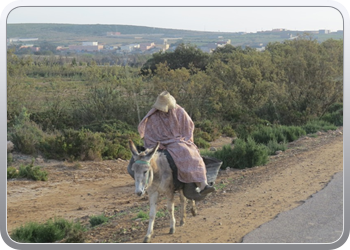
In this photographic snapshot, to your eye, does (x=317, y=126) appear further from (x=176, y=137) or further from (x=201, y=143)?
(x=176, y=137)

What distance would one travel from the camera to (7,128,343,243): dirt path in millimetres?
→ 8906

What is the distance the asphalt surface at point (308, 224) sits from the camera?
805cm

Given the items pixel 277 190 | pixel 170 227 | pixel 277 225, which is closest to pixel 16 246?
pixel 170 227

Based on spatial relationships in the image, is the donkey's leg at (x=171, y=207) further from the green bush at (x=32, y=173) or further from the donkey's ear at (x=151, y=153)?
the green bush at (x=32, y=173)

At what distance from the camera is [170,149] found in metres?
8.46

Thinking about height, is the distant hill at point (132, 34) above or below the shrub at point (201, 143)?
above

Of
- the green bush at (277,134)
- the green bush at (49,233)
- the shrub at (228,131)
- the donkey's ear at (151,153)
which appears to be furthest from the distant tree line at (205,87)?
the donkey's ear at (151,153)

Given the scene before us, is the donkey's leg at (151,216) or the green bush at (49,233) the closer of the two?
the donkey's leg at (151,216)

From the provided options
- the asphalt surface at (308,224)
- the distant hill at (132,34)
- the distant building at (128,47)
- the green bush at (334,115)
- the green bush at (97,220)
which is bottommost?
the green bush at (97,220)

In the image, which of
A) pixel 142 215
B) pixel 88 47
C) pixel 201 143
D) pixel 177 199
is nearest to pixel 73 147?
pixel 88 47

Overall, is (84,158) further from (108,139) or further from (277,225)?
(277,225)

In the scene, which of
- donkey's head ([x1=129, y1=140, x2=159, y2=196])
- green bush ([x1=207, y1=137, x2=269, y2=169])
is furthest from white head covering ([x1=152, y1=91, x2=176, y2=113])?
green bush ([x1=207, y1=137, x2=269, y2=169])

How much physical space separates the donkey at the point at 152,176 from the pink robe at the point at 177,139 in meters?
0.22

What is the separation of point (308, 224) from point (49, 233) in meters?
4.11
